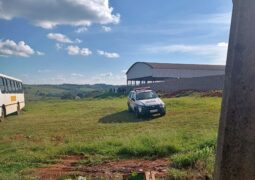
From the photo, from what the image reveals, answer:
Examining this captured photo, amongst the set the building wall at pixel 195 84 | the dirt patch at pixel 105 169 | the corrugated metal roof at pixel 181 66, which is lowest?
the dirt patch at pixel 105 169

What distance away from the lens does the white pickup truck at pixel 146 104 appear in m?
20.9

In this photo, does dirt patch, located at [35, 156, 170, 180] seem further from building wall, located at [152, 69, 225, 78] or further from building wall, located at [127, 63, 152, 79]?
building wall, located at [127, 63, 152, 79]

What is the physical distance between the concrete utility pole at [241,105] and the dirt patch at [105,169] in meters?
4.39

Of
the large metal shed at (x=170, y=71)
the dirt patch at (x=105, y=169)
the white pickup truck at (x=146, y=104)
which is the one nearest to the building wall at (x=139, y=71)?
the large metal shed at (x=170, y=71)

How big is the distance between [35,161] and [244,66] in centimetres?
775

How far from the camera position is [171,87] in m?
47.0

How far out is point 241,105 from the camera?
2.75 m

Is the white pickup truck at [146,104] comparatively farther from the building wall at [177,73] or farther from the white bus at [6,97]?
the building wall at [177,73]

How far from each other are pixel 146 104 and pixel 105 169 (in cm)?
1306

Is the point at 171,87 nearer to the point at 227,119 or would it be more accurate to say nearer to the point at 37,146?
the point at 37,146

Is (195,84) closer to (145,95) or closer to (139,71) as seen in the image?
(145,95)

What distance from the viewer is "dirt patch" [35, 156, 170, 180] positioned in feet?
24.7

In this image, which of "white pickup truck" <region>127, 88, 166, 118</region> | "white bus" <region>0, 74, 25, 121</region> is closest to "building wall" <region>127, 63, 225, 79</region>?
"white bus" <region>0, 74, 25, 121</region>

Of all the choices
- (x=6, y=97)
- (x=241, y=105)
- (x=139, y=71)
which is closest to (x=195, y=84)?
(x=6, y=97)
